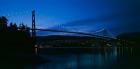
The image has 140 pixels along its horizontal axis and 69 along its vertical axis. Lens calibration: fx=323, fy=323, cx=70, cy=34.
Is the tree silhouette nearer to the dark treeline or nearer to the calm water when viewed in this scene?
the dark treeline

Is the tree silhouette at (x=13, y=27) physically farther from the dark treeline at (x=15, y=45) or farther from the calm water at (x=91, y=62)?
the calm water at (x=91, y=62)

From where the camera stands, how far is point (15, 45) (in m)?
45.6

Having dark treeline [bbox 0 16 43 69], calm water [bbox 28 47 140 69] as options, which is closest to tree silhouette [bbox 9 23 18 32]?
dark treeline [bbox 0 16 43 69]

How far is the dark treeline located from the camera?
132 feet

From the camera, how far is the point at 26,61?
40625mm

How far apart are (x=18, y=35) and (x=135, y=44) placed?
211 ft

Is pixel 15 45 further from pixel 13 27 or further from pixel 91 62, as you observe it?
pixel 91 62

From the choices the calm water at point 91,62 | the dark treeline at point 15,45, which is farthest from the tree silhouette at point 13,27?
the calm water at point 91,62

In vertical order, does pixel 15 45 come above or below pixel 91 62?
above

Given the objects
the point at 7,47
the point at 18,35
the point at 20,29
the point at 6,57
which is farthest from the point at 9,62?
the point at 20,29

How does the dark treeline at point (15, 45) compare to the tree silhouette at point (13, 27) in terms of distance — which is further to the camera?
the tree silhouette at point (13, 27)

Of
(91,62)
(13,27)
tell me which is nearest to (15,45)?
(13,27)

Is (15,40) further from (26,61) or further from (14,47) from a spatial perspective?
(26,61)

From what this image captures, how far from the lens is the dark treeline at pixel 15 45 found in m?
40.3
